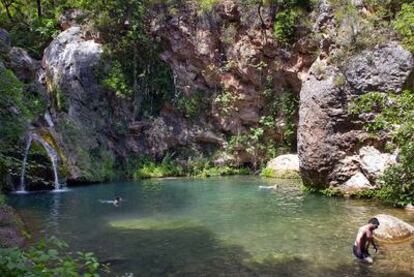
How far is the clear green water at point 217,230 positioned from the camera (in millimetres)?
11867

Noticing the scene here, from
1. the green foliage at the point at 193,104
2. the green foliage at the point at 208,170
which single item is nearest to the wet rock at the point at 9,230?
the green foliage at the point at 208,170

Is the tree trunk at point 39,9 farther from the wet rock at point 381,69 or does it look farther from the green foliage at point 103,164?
the wet rock at point 381,69

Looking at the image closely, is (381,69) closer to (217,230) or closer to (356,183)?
(356,183)

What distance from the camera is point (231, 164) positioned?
33.5m

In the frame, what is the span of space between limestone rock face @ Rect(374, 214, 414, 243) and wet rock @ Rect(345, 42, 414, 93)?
7.51 m

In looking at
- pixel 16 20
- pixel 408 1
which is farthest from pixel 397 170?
pixel 16 20

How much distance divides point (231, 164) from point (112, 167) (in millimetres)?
8319

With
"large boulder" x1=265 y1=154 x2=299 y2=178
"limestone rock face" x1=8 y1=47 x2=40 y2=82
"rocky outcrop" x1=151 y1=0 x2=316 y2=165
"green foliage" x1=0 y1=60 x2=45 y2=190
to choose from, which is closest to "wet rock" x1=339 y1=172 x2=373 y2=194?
"large boulder" x1=265 y1=154 x2=299 y2=178

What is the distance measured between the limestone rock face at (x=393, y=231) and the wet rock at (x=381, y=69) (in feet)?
24.6

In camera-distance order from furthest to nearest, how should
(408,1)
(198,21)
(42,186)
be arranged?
(198,21) → (42,186) → (408,1)

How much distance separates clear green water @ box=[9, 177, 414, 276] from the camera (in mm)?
11867

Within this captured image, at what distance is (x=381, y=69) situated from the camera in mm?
20906

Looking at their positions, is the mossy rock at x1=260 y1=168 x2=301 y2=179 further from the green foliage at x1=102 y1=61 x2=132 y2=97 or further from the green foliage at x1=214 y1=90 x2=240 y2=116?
the green foliage at x1=102 y1=61 x2=132 y2=97

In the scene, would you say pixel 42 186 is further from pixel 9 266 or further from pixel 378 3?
pixel 9 266
